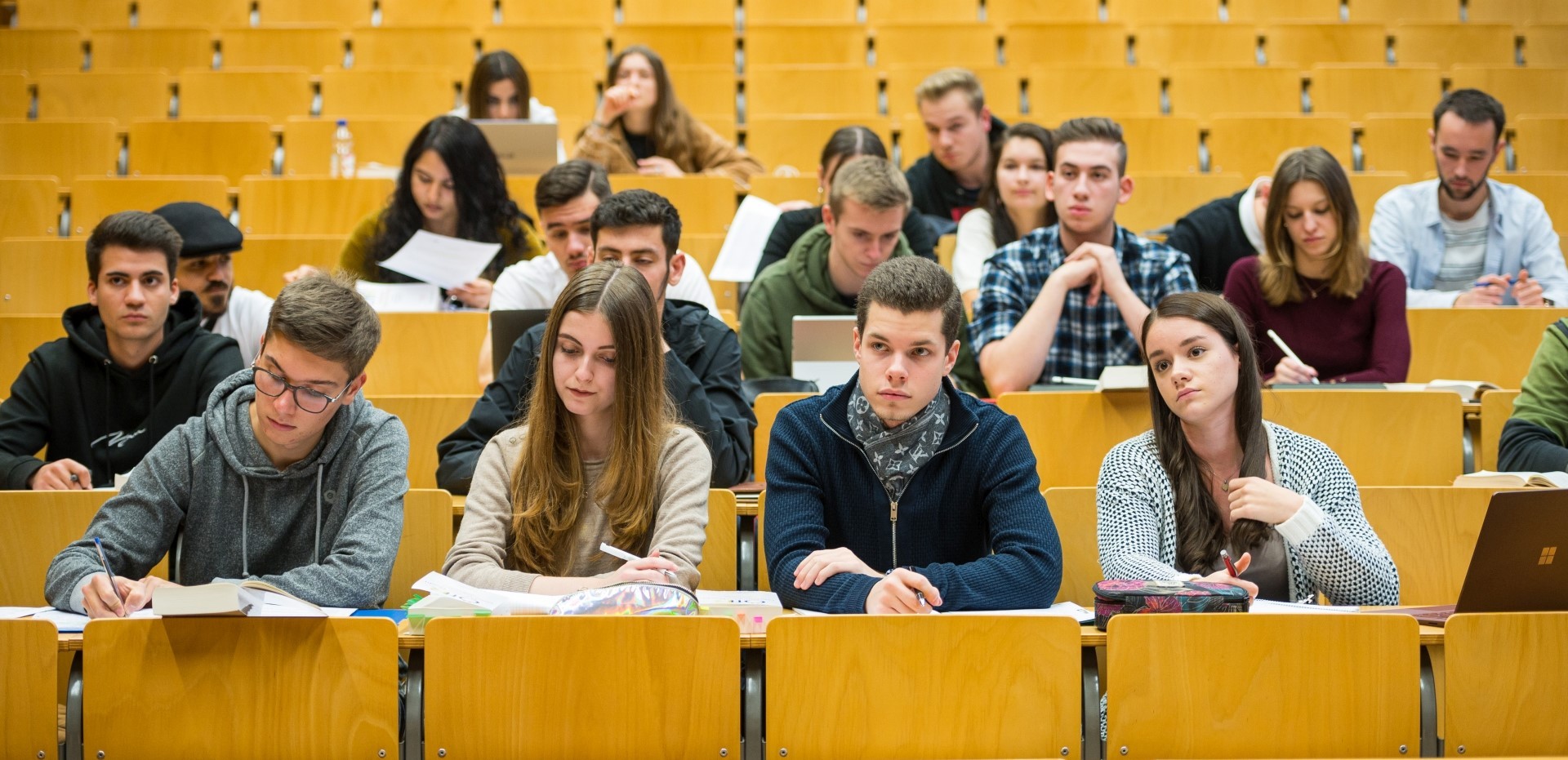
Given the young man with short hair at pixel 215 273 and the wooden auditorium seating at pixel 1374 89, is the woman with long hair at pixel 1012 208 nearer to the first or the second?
the young man with short hair at pixel 215 273

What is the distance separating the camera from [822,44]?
5.68 m

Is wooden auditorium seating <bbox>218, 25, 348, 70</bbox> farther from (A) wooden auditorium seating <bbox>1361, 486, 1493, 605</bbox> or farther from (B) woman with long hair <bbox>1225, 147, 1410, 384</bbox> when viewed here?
(A) wooden auditorium seating <bbox>1361, 486, 1493, 605</bbox>

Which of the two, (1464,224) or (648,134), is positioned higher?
(648,134)

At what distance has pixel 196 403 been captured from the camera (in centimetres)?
277

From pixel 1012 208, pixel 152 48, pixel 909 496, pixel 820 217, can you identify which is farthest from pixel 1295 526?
pixel 152 48

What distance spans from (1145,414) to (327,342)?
4.98 ft

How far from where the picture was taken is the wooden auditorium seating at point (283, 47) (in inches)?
224

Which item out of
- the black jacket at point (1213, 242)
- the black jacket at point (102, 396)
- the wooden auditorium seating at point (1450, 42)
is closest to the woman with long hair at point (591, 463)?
the black jacket at point (102, 396)

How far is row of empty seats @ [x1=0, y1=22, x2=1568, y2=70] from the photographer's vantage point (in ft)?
18.5

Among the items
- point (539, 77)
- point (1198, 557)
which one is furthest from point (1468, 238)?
point (539, 77)

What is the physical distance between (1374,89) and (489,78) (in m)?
3.14

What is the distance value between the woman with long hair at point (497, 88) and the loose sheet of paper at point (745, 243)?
865mm

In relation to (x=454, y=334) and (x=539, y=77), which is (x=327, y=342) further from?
(x=539, y=77)

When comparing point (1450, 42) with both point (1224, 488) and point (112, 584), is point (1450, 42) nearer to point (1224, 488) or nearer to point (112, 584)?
point (1224, 488)
